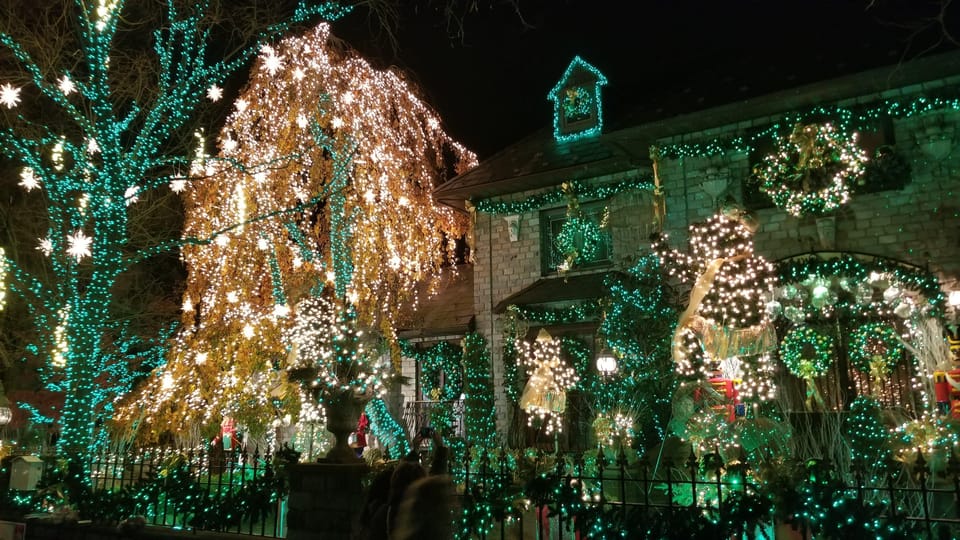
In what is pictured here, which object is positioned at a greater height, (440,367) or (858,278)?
(858,278)

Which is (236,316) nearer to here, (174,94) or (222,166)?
(222,166)

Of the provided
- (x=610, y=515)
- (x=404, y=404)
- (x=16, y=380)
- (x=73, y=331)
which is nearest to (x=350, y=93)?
(x=73, y=331)

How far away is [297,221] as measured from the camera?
14.8 metres

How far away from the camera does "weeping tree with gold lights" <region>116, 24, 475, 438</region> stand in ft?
44.5

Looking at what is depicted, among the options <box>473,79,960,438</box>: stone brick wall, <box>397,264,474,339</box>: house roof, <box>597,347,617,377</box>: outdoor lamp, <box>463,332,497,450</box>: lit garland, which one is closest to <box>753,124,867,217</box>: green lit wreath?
<box>473,79,960,438</box>: stone brick wall

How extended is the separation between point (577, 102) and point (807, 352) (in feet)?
25.6

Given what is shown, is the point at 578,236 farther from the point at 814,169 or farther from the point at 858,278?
the point at 858,278

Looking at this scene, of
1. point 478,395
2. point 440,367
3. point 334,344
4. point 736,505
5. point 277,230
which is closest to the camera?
point 736,505

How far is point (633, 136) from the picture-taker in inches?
557

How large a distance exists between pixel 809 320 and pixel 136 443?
13.9m

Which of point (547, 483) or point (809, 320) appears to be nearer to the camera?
point (547, 483)

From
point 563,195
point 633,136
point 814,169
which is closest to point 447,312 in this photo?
point 563,195

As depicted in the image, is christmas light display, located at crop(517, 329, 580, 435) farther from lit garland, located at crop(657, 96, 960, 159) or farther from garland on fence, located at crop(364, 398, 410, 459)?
lit garland, located at crop(657, 96, 960, 159)

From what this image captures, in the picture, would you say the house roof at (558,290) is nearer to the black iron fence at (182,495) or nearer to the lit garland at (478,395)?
the lit garland at (478,395)
